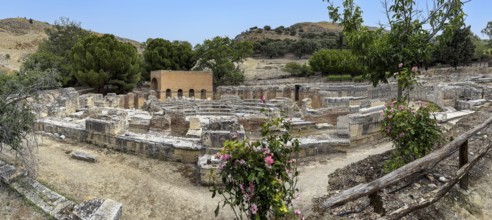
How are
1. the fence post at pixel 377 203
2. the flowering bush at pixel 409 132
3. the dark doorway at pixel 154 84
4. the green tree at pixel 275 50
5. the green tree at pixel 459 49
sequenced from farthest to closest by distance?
the green tree at pixel 275 50
the green tree at pixel 459 49
the dark doorway at pixel 154 84
the flowering bush at pixel 409 132
the fence post at pixel 377 203

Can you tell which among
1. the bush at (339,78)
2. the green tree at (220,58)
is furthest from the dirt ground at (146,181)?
the bush at (339,78)

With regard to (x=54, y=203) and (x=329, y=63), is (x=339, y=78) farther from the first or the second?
(x=54, y=203)

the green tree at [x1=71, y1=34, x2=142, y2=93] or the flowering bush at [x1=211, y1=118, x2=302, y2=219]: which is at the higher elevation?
the green tree at [x1=71, y1=34, x2=142, y2=93]

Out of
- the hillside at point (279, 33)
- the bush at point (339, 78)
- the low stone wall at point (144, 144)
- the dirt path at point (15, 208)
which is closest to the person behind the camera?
the dirt path at point (15, 208)

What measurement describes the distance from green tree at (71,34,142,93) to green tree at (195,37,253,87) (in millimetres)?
9050

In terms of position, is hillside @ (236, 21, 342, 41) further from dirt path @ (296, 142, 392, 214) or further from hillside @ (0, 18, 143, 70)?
dirt path @ (296, 142, 392, 214)

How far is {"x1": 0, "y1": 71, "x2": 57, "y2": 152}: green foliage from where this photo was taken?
270 inches

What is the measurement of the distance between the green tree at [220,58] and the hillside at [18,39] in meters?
23.4

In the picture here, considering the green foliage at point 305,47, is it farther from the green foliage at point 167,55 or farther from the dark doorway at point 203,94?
the dark doorway at point 203,94

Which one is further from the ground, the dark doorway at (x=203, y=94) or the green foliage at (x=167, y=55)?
the green foliage at (x=167, y=55)

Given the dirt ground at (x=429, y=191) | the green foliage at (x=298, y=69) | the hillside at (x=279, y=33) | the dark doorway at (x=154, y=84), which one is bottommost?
the dirt ground at (x=429, y=191)

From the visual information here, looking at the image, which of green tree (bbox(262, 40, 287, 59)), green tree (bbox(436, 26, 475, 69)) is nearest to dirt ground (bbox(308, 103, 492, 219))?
green tree (bbox(436, 26, 475, 69))

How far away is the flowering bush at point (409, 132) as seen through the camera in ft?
19.2

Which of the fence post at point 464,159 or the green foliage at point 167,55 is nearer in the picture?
the fence post at point 464,159
